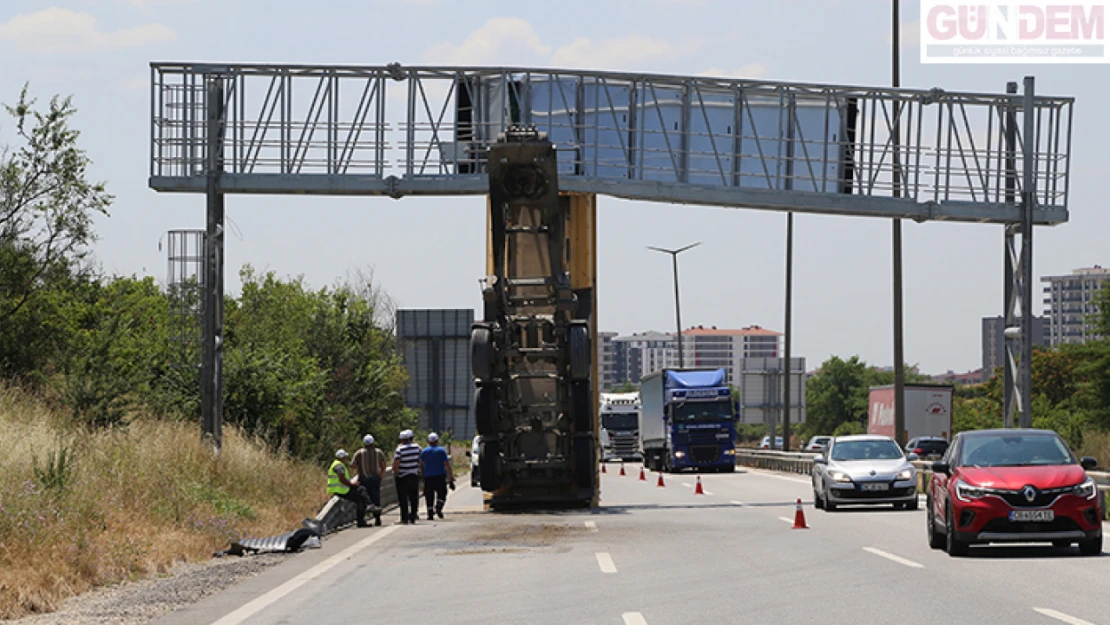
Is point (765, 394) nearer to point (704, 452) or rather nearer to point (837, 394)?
point (704, 452)

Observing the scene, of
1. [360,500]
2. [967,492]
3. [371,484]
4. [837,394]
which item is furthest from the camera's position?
[837,394]

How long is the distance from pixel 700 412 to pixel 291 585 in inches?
1735

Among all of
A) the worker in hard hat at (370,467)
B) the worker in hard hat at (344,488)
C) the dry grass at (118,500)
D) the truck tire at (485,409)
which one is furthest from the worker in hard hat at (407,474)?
the dry grass at (118,500)

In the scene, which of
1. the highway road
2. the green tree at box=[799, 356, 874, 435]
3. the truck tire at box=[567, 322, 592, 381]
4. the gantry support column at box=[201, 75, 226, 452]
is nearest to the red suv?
the highway road

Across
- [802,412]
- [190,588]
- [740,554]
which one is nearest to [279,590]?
[190,588]

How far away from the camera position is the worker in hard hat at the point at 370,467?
2852cm

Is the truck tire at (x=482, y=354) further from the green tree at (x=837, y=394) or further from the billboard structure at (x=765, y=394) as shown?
the green tree at (x=837, y=394)

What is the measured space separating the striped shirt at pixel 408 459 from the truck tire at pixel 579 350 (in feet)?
10.9

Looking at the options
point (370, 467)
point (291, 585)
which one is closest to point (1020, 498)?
point (291, 585)

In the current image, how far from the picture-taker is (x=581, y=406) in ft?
98.6

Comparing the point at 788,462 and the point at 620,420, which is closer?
the point at 788,462

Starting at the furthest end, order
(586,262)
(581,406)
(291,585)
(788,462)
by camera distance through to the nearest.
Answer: (788,462)
(586,262)
(581,406)
(291,585)

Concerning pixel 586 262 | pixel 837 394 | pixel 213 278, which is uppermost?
pixel 586 262

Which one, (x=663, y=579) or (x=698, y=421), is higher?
(x=663, y=579)
